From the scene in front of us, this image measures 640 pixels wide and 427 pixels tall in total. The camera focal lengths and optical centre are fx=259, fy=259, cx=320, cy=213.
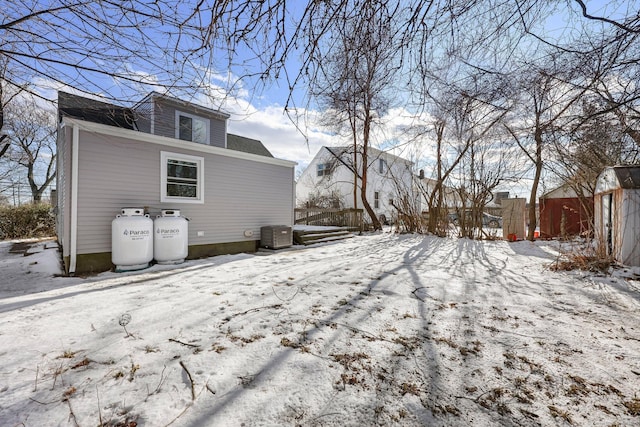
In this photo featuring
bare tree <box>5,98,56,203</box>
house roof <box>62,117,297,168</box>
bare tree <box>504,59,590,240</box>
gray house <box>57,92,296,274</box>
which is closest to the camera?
bare tree <box>504,59,590,240</box>

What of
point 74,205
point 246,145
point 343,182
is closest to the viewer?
point 74,205

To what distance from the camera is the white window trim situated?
5964 millimetres

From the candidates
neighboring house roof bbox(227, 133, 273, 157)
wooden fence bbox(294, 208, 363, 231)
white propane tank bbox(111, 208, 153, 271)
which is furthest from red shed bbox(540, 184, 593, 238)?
neighboring house roof bbox(227, 133, 273, 157)

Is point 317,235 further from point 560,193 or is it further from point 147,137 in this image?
point 560,193

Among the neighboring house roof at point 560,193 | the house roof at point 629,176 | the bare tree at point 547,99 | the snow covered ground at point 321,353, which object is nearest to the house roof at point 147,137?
the snow covered ground at point 321,353

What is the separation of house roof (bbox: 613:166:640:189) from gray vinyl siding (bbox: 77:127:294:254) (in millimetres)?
7737

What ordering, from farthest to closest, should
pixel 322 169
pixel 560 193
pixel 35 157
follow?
pixel 322 169
pixel 35 157
pixel 560 193

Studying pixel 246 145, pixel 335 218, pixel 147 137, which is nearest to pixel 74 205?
pixel 147 137

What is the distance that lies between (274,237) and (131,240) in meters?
3.65

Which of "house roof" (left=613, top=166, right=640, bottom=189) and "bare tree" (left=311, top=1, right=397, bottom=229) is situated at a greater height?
"bare tree" (left=311, top=1, right=397, bottom=229)

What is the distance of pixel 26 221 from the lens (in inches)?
389

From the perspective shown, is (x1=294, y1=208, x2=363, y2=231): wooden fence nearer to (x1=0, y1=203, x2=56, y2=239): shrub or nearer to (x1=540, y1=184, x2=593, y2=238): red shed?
(x1=540, y1=184, x2=593, y2=238): red shed

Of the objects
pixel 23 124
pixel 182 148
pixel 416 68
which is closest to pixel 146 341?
pixel 416 68

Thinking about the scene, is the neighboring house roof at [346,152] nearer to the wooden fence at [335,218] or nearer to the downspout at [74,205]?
the wooden fence at [335,218]
